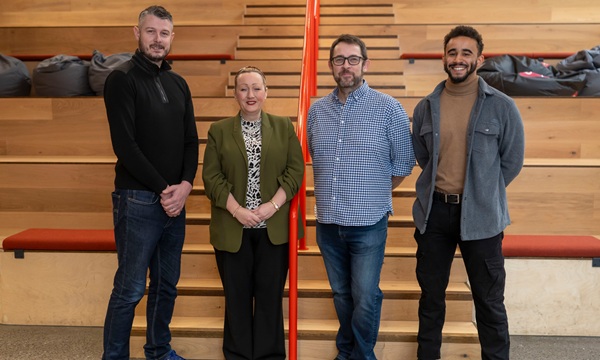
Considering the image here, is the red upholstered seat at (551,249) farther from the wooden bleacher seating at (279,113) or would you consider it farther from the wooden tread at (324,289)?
the wooden tread at (324,289)

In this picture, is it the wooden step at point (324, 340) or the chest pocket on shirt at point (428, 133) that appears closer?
the chest pocket on shirt at point (428, 133)

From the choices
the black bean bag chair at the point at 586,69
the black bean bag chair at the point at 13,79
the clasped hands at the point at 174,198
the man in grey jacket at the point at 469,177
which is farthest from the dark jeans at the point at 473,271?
the black bean bag chair at the point at 13,79

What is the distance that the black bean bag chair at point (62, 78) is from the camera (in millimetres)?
4102

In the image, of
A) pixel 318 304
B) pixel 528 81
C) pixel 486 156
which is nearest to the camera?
pixel 486 156

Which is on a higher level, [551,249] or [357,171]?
[357,171]

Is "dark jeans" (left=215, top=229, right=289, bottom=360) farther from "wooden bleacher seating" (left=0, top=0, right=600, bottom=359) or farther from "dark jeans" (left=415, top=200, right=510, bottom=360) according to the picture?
"dark jeans" (left=415, top=200, right=510, bottom=360)

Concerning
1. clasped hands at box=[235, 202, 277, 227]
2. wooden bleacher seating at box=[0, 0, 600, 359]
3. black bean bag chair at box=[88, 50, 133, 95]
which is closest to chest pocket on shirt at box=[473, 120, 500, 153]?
clasped hands at box=[235, 202, 277, 227]

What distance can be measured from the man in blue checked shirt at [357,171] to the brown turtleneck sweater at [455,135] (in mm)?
142

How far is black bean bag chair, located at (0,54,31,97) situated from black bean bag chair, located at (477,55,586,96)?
3195 millimetres

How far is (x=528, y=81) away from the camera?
396 cm

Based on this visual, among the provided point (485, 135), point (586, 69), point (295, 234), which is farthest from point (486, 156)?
point (586, 69)

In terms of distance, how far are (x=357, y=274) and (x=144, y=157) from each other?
951 mm

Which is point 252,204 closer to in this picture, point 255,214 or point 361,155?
point 255,214

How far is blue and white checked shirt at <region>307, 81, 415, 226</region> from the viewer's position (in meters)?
2.38
